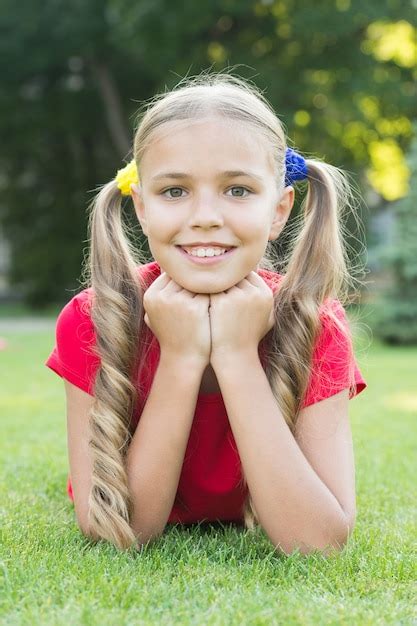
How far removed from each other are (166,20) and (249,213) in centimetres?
1831

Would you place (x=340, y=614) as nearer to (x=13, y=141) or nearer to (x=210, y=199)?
(x=210, y=199)

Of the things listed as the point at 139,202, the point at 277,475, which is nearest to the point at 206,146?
the point at 139,202

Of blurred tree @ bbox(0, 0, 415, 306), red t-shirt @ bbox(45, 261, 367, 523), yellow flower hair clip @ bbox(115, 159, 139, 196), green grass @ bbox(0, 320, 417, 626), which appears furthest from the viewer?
blurred tree @ bbox(0, 0, 415, 306)

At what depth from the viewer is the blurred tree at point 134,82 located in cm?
2031

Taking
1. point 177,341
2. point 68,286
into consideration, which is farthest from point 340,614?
point 68,286

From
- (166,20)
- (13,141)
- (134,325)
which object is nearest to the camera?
(134,325)

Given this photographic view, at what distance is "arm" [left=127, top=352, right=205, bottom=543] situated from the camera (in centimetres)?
278

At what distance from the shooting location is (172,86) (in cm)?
2062

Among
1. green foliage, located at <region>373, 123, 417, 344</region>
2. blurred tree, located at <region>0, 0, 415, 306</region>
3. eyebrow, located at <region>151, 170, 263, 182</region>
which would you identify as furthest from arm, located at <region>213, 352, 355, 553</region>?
blurred tree, located at <region>0, 0, 415, 306</region>

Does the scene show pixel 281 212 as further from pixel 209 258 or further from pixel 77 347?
pixel 77 347

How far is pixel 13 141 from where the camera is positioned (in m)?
25.8

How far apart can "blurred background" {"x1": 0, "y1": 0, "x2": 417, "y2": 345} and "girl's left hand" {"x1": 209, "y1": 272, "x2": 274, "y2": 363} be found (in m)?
12.5

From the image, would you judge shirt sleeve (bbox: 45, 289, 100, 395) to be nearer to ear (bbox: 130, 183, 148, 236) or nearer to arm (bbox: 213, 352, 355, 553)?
ear (bbox: 130, 183, 148, 236)

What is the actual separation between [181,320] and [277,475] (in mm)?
561
